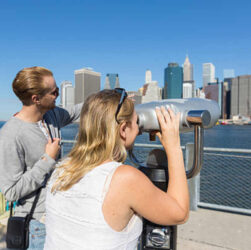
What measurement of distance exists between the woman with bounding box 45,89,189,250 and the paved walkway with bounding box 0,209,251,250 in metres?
1.74

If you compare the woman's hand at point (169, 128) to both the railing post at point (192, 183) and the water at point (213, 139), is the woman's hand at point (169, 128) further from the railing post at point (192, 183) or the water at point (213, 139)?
the railing post at point (192, 183)

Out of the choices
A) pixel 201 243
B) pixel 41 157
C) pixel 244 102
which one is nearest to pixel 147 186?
pixel 41 157

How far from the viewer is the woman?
2.64ft

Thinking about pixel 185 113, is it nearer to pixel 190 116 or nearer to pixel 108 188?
pixel 190 116

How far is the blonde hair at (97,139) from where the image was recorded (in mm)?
896

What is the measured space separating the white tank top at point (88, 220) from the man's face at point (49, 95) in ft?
1.94

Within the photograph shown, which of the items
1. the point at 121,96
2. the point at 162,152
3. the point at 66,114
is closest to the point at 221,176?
the point at 66,114

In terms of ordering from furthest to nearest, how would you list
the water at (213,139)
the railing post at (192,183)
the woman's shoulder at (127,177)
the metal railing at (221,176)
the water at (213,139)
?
the water at (213,139) < the water at (213,139) < the metal railing at (221,176) < the railing post at (192,183) < the woman's shoulder at (127,177)

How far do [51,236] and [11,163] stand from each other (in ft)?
1.49

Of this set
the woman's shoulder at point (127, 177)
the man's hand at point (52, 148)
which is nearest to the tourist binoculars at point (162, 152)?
the woman's shoulder at point (127, 177)

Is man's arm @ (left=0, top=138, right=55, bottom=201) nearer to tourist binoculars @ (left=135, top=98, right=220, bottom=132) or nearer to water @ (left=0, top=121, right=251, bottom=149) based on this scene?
water @ (left=0, top=121, right=251, bottom=149)

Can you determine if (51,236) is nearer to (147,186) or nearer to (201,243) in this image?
(147,186)

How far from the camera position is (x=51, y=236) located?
0.92 metres

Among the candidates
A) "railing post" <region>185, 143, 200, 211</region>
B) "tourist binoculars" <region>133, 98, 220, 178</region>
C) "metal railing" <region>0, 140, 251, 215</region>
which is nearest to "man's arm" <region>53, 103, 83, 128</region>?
"tourist binoculars" <region>133, 98, 220, 178</region>
